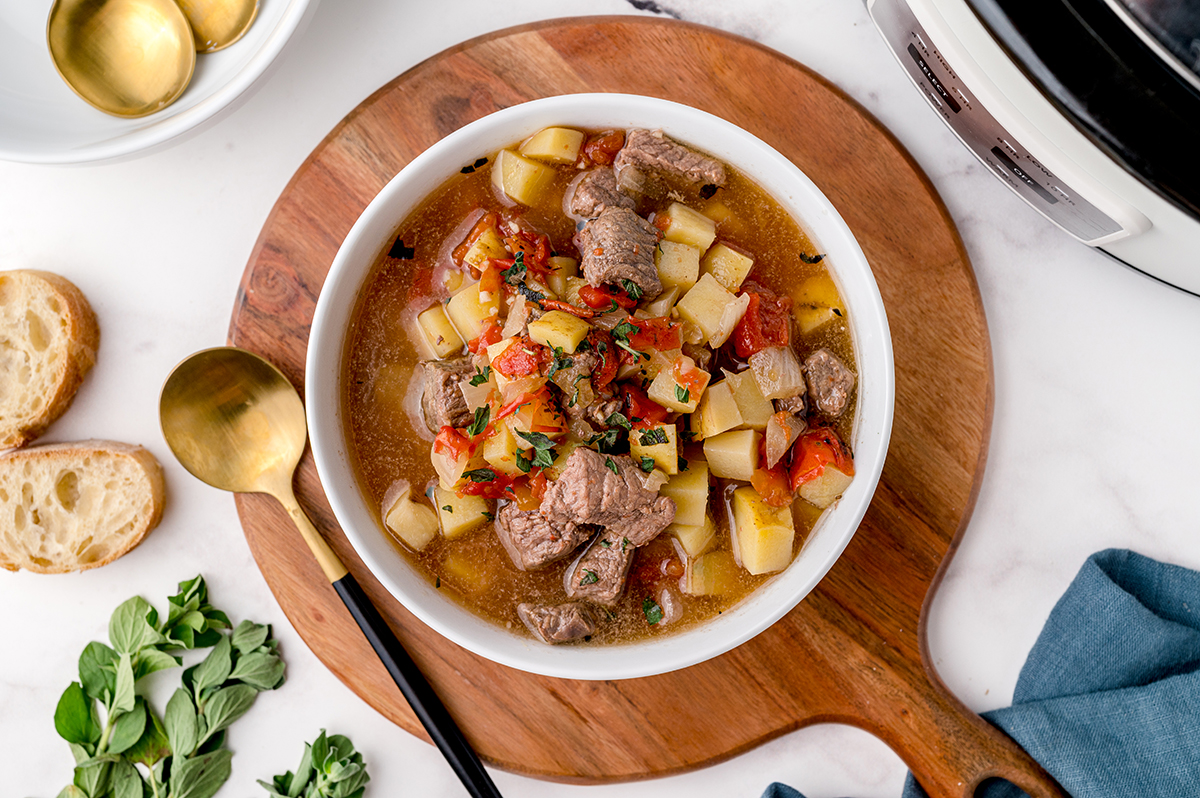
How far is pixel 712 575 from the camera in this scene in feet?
8.43

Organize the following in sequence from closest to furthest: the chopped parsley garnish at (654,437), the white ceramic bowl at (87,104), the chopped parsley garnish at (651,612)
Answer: the chopped parsley garnish at (654,437), the chopped parsley garnish at (651,612), the white ceramic bowl at (87,104)

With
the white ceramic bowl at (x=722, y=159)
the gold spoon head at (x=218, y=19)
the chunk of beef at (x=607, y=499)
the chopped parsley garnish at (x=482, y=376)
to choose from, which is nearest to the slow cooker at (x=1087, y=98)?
the white ceramic bowl at (x=722, y=159)

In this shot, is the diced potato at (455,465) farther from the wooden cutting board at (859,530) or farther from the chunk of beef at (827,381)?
the chunk of beef at (827,381)

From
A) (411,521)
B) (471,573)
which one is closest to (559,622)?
(471,573)

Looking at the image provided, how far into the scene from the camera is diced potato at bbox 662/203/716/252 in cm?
251

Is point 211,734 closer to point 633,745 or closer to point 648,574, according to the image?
point 633,745

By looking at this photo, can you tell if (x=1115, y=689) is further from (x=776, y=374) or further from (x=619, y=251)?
(x=619, y=251)

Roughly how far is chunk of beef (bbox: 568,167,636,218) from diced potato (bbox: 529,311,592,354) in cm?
40

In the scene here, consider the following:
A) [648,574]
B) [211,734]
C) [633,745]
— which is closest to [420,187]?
[648,574]

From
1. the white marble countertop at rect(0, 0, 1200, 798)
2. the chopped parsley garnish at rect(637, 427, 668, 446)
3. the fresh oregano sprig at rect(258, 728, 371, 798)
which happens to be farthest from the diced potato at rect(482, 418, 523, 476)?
the fresh oregano sprig at rect(258, 728, 371, 798)

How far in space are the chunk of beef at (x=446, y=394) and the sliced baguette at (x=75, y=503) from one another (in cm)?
122

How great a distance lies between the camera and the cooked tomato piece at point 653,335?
238 cm

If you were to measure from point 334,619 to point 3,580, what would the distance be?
1.46 meters

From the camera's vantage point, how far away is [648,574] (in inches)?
103
